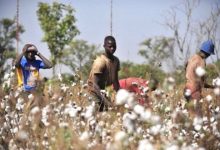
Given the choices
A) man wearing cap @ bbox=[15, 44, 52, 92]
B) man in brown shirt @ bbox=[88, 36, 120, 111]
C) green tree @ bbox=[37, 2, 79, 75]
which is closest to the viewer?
man in brown shirt @ bbox=[88, 36, 120, 111]

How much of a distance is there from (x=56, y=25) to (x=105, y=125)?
24.3 meters

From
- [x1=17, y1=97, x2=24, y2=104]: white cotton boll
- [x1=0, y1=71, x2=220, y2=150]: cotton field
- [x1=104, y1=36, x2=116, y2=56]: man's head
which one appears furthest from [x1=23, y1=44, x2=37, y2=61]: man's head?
[x1=17, y1=97, x2=24, y2=104]: white cotton boll

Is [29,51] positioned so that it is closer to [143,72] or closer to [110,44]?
[110,44]

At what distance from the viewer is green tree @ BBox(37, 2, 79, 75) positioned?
2806 centimetres

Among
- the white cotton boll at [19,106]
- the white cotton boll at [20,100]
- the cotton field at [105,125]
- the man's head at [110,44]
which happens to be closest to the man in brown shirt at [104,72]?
the man's head at [110,44]

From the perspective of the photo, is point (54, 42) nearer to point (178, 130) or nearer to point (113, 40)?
point (113, 40)

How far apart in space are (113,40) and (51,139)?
260cm

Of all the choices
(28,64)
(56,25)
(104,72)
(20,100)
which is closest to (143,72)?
(56,25)

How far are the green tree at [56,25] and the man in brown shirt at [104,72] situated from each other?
69.3ft

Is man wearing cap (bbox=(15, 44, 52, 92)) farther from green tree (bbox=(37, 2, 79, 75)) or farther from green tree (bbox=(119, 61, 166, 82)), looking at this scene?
green tree (bbox=(37, 2, 79, 75))

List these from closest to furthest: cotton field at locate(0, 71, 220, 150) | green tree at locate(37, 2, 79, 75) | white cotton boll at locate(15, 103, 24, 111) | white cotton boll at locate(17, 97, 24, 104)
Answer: cotton field at locate(0, 71, 220, 150), white cotton boll at locate(15, 103, 24, 111), white cotton boll at locate(17, 97, 24, 104), green tree at locate(37, 2, 79, 75)

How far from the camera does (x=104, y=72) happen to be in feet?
21.5

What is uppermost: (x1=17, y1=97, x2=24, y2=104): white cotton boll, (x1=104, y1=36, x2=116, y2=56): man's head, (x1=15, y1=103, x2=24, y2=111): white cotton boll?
(x1=104, y1=36, x2=116, y2=56): man's head

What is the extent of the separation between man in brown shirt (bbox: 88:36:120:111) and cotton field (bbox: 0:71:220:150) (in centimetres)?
74
